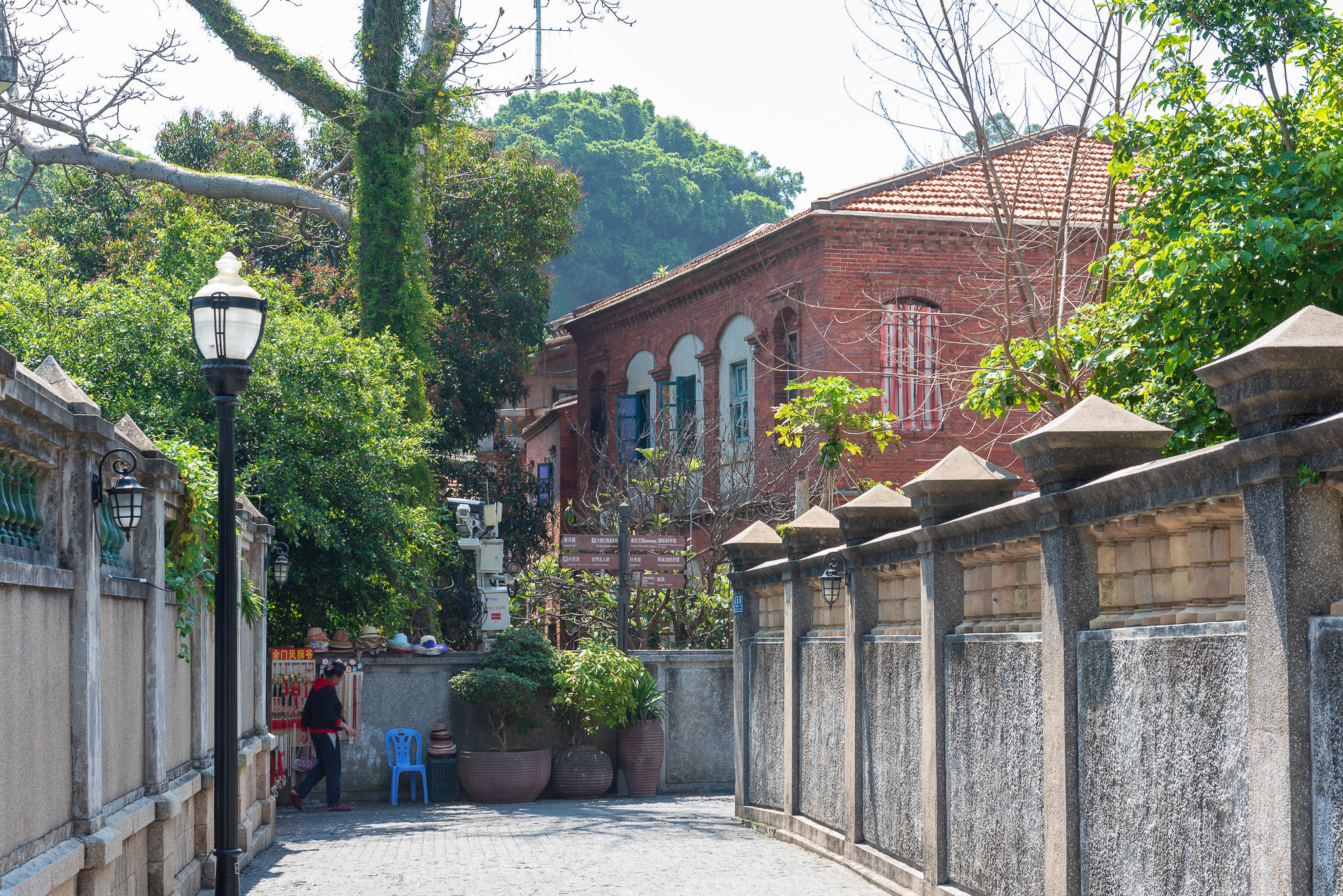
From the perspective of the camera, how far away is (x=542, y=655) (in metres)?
18.3

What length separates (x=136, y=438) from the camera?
26.5ft

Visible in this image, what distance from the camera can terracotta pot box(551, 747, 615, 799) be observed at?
59.4 ft

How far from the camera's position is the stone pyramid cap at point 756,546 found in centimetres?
1497

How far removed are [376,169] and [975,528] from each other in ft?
57.2

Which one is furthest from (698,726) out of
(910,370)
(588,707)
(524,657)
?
(910,370)

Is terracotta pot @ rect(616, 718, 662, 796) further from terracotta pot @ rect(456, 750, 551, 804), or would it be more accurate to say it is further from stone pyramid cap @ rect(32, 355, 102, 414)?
stone pyramid cap @ rect(32, 355, 102, 414)

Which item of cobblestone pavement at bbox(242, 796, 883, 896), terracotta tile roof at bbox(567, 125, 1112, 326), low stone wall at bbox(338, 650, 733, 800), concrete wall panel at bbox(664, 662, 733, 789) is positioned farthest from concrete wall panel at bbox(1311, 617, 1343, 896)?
terracotta tile roof at bbox(567, 125, 1112, 326)

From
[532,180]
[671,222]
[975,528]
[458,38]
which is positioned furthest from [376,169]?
[671,222]

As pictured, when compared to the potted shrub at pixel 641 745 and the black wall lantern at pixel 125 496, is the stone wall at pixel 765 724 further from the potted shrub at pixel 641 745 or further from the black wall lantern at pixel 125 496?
the black wall lantern at pixel 125 496

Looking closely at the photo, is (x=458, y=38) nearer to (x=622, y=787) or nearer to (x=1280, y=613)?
(x=622, y=787)

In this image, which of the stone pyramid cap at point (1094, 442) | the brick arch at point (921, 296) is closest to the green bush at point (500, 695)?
the brick arch at point (921, 296)

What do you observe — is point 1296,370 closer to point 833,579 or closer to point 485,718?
point 833,579

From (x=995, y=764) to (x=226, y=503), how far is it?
15.0 feet

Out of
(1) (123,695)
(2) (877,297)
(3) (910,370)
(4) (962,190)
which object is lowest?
(1) (123,695)
